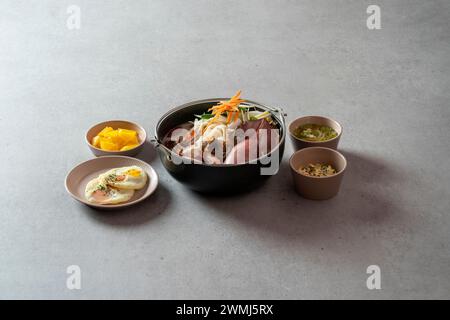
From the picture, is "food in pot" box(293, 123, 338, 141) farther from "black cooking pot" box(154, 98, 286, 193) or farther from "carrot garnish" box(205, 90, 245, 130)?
"carrot garnish" box(205, 90, 245, 130)

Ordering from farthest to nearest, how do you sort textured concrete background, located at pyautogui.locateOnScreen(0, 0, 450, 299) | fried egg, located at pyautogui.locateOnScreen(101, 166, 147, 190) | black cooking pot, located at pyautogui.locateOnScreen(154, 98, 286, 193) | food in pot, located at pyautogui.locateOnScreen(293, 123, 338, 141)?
food in pot, located at pyautogui.locateOnScreen(293, 123, 338, 141) → fried egg, located at pyautogui.locateOnScreen(101, 166, 147, 190) → black cooking pot, located at pyautogui.locateOnScreen(154, 98, 286, 193) → textured concrete background, located at pyautogui.locateOnScreen(0, 0, 450, 299)

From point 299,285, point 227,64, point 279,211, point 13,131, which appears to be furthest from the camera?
point 227,64

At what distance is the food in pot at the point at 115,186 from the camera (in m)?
1.95

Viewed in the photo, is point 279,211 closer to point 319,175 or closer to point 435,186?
point 319,175

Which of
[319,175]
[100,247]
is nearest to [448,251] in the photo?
[319,175]

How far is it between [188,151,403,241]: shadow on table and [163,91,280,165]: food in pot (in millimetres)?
184

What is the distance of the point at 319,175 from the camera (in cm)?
199

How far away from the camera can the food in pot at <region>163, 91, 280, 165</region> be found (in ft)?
6.24

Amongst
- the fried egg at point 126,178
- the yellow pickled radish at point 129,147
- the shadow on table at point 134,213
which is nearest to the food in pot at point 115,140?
the yellow pickled radish at point 129,147

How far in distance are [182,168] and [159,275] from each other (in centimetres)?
37

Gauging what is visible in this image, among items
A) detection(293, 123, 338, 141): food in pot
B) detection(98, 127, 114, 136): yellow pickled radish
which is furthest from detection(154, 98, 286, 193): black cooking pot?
detection(98, 127, 114, 136): yellow pickled radish

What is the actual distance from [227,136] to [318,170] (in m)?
0.34

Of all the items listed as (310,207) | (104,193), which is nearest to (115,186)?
(104,193)

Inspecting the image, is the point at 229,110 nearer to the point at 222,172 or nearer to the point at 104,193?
the point at 222,172
